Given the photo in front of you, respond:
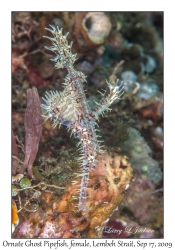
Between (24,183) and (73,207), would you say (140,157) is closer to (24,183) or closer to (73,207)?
(73,207)

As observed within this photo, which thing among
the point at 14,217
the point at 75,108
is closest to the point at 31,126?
the point at 75,108

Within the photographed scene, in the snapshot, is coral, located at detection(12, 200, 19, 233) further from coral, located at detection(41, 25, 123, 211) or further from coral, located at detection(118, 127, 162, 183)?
coral, located at detection(118, 127, 162, 183)

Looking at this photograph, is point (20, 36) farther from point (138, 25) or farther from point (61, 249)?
point (61, 249)

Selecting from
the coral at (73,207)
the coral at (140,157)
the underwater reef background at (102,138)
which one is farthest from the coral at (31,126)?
the coral at (140,157)

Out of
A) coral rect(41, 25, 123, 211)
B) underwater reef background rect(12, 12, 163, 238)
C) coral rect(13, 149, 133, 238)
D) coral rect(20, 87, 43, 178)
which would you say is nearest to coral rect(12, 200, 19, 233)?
underwater reef background rect(12, 12, 163, 238)

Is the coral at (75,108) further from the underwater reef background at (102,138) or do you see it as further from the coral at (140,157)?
the coral at (140,157)
